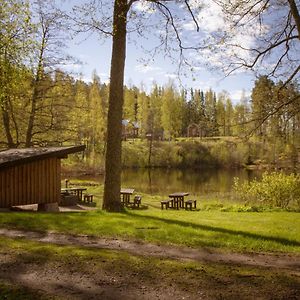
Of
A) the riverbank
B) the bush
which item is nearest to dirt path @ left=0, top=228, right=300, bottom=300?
the bush

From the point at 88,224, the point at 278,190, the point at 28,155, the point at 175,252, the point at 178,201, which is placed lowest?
the point at 178,201

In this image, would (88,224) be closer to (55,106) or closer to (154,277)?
(154,277)

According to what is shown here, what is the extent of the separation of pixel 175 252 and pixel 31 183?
933 centimetres

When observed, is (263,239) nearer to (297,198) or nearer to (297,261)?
(297,261)

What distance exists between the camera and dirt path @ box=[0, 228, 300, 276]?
24.8ft

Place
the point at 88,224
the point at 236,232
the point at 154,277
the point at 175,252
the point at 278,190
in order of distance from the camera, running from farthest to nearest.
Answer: the point at 278,190
the point at 88,224
the point at 236,232
the point at 175,252
the point at 154,277

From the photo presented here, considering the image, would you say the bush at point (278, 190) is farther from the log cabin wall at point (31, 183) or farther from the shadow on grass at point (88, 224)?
the log cabin wall at point (31, 183)

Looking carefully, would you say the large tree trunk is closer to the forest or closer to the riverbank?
the forest

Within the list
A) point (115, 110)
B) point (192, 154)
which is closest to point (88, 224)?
point (115, 110)

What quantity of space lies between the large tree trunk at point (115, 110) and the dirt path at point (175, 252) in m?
3.82

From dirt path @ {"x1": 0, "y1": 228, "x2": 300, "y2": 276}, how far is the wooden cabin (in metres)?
5.90

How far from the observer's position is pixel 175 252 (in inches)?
319

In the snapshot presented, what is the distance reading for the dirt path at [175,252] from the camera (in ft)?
24.8

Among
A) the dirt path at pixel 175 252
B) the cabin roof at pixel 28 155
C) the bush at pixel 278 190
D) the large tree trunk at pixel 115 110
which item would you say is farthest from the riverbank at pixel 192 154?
the dirt path at pixel 175 252
